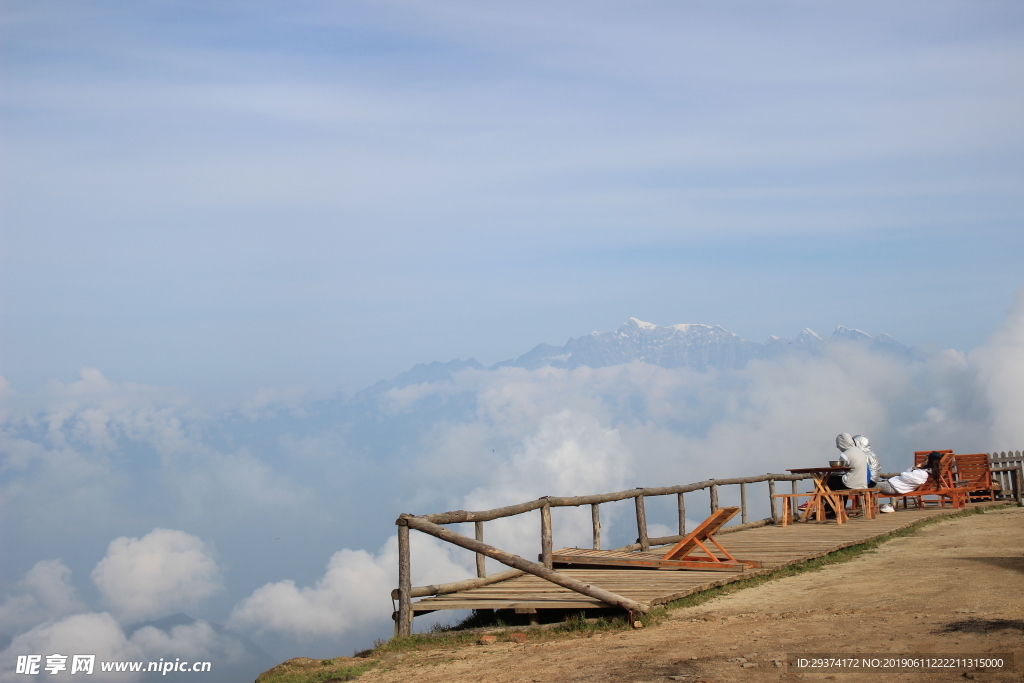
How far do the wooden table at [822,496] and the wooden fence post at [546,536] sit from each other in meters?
6.49

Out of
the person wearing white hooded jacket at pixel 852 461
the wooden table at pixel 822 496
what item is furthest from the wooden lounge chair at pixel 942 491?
the wooden table at pixel 822 496

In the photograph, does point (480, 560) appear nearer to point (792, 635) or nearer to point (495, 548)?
point (495, 548)

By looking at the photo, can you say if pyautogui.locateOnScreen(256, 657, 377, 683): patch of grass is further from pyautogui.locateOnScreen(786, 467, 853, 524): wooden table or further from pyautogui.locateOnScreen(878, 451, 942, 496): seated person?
pyautogui.locateOnScreen(878, 451, 942, 496): seated person

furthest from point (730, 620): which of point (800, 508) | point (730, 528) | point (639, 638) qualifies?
point (800, 508)

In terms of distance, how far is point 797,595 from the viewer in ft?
30.4

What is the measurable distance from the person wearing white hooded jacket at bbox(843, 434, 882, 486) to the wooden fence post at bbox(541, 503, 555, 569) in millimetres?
7648

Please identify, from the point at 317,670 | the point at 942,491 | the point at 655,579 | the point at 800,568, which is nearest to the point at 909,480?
the point at 942,491

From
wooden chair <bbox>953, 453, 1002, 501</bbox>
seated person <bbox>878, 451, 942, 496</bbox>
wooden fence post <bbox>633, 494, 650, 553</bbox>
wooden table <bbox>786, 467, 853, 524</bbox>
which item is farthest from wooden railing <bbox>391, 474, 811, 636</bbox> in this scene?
wooden chair <bbox>953, 453, 1002, 501</bbox>

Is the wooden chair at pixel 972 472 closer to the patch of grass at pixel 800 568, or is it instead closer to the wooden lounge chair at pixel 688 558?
the patch of grass at pixel 800 568

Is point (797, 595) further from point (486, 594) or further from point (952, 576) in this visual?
point (486, 594)

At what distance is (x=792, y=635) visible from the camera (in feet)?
23.5

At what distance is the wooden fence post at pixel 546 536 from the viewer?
39.7 ft

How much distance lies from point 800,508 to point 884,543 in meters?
4.76

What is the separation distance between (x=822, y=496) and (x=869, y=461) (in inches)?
105
